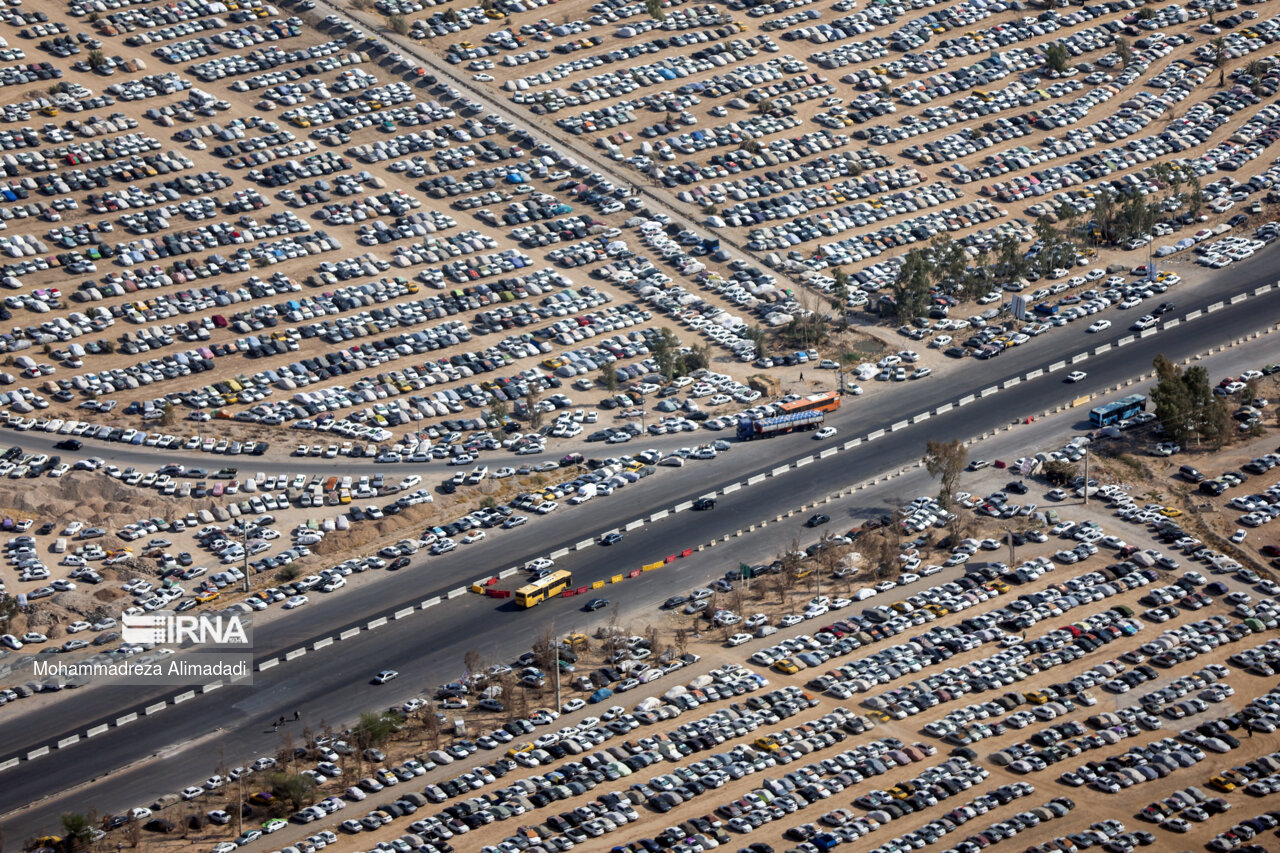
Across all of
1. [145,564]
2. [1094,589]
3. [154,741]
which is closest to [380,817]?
[154,741]

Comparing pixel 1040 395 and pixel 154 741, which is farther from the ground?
pixel 1040 395

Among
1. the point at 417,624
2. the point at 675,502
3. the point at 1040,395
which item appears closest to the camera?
the point at 417,624

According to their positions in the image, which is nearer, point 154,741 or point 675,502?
point 154,741

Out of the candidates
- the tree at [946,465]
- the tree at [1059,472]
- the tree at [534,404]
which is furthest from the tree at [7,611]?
the tree at [1059,472]

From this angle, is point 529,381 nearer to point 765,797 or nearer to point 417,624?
point 417,624

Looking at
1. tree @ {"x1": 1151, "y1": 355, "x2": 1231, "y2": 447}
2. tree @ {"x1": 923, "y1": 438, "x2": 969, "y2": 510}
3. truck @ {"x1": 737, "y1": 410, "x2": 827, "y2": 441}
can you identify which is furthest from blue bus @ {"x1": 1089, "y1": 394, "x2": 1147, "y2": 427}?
truck @ {"x1": 737, "y1": 410, "x2": 827, "y2": 441}

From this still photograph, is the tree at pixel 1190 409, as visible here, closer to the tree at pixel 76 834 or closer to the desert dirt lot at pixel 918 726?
the desert dirt lot at pixel 918 726
